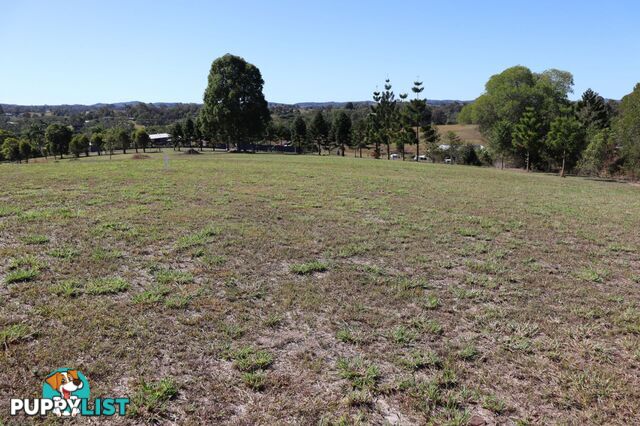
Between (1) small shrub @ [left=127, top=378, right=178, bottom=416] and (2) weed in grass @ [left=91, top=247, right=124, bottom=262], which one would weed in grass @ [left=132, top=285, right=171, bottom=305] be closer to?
(2) weed in grass @ [left=91, top=247, right=124, bottom=262]

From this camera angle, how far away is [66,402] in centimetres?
241

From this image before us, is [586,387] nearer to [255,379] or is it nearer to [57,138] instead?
[255,379]

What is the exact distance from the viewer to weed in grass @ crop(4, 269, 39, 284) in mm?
4004

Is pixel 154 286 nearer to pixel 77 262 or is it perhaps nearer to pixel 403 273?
pixel 77 262

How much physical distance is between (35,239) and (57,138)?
60382mm

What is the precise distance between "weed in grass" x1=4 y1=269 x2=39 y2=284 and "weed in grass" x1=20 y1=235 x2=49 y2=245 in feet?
3.74

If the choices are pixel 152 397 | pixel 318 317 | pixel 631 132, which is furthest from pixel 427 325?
pixel 631 132

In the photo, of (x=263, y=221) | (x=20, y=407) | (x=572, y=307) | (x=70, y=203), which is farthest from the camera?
(x=70, y=203)

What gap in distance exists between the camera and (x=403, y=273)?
496 centimetres

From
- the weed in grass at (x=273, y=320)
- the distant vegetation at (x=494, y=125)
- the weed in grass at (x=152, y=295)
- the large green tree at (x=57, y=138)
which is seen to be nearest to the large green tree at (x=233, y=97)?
the distant vegetation at (x=494, y=125)

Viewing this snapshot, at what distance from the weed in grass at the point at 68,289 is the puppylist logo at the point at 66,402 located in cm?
139

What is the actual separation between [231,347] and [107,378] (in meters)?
0.87

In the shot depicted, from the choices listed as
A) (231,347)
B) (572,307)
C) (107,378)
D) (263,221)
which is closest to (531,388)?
(572,307)

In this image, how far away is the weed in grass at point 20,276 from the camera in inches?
158
